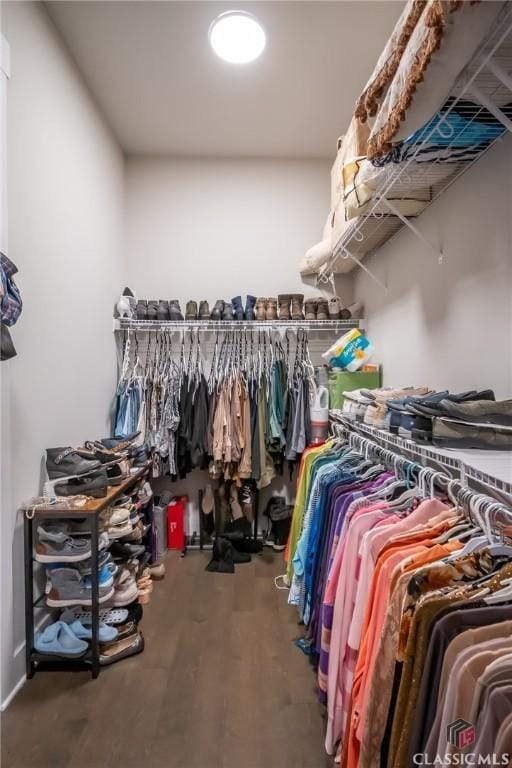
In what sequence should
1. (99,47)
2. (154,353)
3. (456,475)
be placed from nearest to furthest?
(456,475), (99,47), (154,353)

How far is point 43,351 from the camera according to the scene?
201cm

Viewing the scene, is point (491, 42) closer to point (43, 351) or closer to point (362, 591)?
point (362, 591)

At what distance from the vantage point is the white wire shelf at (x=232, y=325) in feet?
10.4

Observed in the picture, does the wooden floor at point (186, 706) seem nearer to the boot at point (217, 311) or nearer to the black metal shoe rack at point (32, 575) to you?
the black metal shoe rack at point (32, 575)

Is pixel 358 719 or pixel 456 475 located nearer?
pixel 358 719

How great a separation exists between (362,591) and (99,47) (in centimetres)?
318

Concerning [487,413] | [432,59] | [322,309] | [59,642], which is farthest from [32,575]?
[322,309]

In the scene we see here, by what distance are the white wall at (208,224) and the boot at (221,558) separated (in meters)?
2.13

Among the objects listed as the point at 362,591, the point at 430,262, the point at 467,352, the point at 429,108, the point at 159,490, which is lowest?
the point at 159,490

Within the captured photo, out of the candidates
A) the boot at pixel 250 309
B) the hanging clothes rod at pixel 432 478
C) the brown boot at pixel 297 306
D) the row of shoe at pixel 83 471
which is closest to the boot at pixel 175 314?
the boot at pixel 250 309

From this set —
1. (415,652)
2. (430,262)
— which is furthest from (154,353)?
(415,652)

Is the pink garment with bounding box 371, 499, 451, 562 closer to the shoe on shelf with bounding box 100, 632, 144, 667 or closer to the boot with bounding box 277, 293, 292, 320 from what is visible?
the shoe on shelf with bounding box 100, 632, 144, 667

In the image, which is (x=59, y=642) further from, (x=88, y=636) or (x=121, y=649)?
(x=121, y=649)

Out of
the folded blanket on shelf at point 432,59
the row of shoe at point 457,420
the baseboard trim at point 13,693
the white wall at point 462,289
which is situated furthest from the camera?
the baseboard trim at point 13,693
